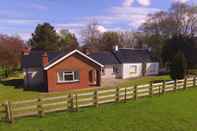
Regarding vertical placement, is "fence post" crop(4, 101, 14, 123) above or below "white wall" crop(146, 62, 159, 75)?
below

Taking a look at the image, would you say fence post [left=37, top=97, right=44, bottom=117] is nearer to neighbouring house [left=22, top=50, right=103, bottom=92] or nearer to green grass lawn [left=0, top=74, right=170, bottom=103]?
green grass lawn [left=0, top=74, right=170, bottom=103]

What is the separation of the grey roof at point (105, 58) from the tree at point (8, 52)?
18643 mm

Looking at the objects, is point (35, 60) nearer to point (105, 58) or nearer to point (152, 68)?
point (105, 58)

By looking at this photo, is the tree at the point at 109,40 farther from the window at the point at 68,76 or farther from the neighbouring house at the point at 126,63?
the window at the point at 68,76

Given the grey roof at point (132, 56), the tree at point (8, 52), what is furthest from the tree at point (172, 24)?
the tree at point (8, 52)

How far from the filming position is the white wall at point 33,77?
105 feet

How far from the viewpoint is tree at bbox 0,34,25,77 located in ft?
167

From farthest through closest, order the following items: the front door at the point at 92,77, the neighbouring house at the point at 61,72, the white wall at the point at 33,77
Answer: the front door at the point at 92,77 → the white wall at the point at 33,77 → the neighbouring house at the point at 61,72

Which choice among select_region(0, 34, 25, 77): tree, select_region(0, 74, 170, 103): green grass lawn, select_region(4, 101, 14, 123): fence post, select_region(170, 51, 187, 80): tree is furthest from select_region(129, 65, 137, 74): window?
select_region(4, 101, 14, 123): fence post

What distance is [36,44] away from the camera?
66.1 metres

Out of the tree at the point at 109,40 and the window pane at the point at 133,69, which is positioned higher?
the tree at the point at 109,40

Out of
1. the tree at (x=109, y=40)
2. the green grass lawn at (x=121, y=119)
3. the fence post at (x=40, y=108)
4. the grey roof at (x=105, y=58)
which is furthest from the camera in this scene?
the tree at (x=109, y=40)

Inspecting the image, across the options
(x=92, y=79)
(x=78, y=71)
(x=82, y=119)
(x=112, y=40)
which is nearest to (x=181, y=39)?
(x=92, y=79)

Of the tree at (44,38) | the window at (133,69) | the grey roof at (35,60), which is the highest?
the tree at (44,38)
